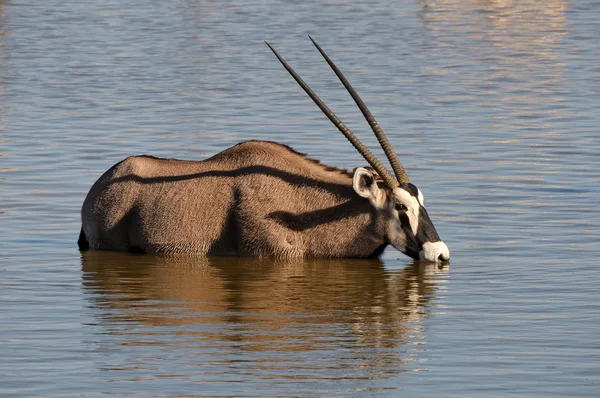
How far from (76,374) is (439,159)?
879cm

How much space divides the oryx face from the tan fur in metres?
0.10

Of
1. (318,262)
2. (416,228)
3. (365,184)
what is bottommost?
(318,262)

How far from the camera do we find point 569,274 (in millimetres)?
11188

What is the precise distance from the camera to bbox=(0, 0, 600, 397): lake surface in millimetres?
8406

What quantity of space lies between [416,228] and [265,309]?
6.35 feet

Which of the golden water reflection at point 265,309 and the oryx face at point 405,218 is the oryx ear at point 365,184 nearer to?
the oryx face at point 405,218

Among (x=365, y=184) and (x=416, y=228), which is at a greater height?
(x=365, y=184)

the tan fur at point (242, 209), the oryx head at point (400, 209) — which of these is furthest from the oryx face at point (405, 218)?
the tan fur at point (242, 209)

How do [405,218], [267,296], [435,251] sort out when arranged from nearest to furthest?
[267,296]
[435,251]
[405,218]

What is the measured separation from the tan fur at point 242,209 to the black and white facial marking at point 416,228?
0.67ft

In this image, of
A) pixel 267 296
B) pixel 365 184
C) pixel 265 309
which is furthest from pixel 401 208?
pixel 265 309

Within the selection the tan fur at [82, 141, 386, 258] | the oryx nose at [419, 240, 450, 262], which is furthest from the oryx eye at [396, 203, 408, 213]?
the oryx nose at [419, 240, 450, 262]

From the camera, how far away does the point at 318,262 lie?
12.1m

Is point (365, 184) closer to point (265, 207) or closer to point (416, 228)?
point (416, 228)
